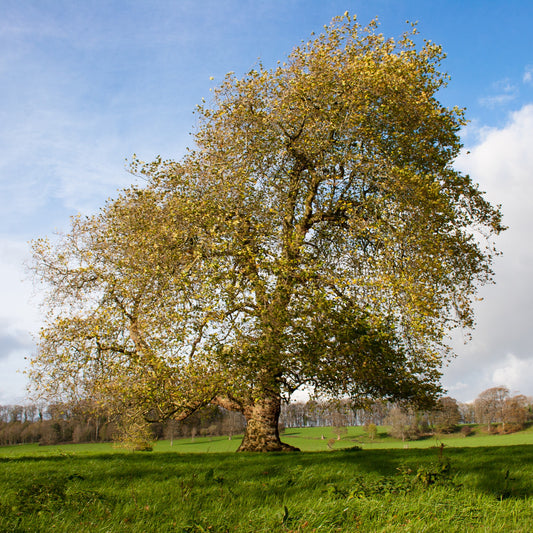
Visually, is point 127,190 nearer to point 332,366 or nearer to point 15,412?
point 332,366

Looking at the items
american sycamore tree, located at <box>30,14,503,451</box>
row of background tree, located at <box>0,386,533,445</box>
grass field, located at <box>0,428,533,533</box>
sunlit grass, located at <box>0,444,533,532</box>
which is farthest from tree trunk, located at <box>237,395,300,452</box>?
row of background tree, located at <box>0,386,533,445</box>

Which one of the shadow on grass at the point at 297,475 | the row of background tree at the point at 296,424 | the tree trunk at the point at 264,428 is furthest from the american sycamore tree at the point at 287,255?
the row of background tree at the point at 296,424

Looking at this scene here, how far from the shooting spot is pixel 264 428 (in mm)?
19234

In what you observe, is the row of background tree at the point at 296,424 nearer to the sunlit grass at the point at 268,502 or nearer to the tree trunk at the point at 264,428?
the tree trunk at the point at 264,428

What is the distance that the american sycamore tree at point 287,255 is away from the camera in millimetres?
15898

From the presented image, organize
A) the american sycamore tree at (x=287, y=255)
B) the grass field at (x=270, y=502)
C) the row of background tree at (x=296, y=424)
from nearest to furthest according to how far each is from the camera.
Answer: the grass field at (x=270, y=502)
the american sycamore tree at (x=287, y=255)
the row of background tree at (x=296, y=424)

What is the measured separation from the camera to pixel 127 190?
22188 mm

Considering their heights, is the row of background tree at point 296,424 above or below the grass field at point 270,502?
below

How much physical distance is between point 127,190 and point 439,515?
2023 centimetres

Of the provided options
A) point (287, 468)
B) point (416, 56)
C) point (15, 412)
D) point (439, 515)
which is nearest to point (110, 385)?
point (287, 468)

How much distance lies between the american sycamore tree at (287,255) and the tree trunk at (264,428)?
0.06m

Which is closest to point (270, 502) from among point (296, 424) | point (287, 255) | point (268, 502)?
point (268, 502)

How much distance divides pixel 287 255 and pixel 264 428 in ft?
25.9

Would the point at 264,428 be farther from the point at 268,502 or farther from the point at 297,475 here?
the point at 268,502
